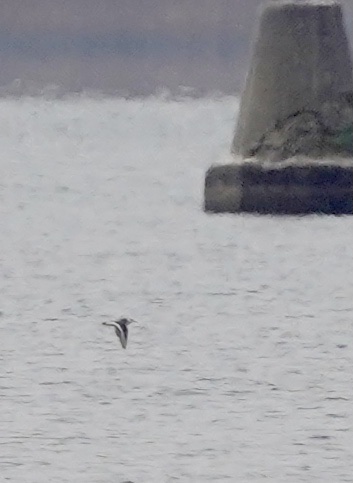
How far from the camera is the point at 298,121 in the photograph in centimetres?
2053

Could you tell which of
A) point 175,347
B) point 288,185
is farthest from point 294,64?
point 175,347

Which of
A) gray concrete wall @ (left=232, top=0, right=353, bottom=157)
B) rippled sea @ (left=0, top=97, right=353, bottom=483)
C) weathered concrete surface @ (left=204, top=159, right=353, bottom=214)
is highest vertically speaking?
gray concrete wall @ (left=232, top=0, right=353, bottom=157)

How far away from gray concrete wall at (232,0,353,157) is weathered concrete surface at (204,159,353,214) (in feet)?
1.18

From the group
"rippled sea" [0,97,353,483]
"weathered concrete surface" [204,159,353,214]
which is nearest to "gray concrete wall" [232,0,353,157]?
"weathered concrete surface" [204,159,353,214]

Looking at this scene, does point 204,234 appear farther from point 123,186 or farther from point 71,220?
point 123,186

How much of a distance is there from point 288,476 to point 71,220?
1480 cm

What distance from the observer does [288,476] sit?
8.55m

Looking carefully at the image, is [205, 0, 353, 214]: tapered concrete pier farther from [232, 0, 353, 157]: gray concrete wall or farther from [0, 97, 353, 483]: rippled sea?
[0, 97, 353, 483]: rippled sea

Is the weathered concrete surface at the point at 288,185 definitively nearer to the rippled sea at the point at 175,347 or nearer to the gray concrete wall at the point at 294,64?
the rippled sea at the point at 175,347

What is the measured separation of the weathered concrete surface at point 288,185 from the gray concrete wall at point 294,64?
0.36m

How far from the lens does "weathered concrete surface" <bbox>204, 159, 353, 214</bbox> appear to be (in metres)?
20.3

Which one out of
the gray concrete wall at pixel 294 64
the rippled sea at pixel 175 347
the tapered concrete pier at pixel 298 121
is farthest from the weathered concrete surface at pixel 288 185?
the gray concrete wall at pixel 294 64

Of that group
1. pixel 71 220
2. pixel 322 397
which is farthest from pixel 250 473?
pixel 71 220

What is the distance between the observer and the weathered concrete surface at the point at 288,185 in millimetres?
20344
